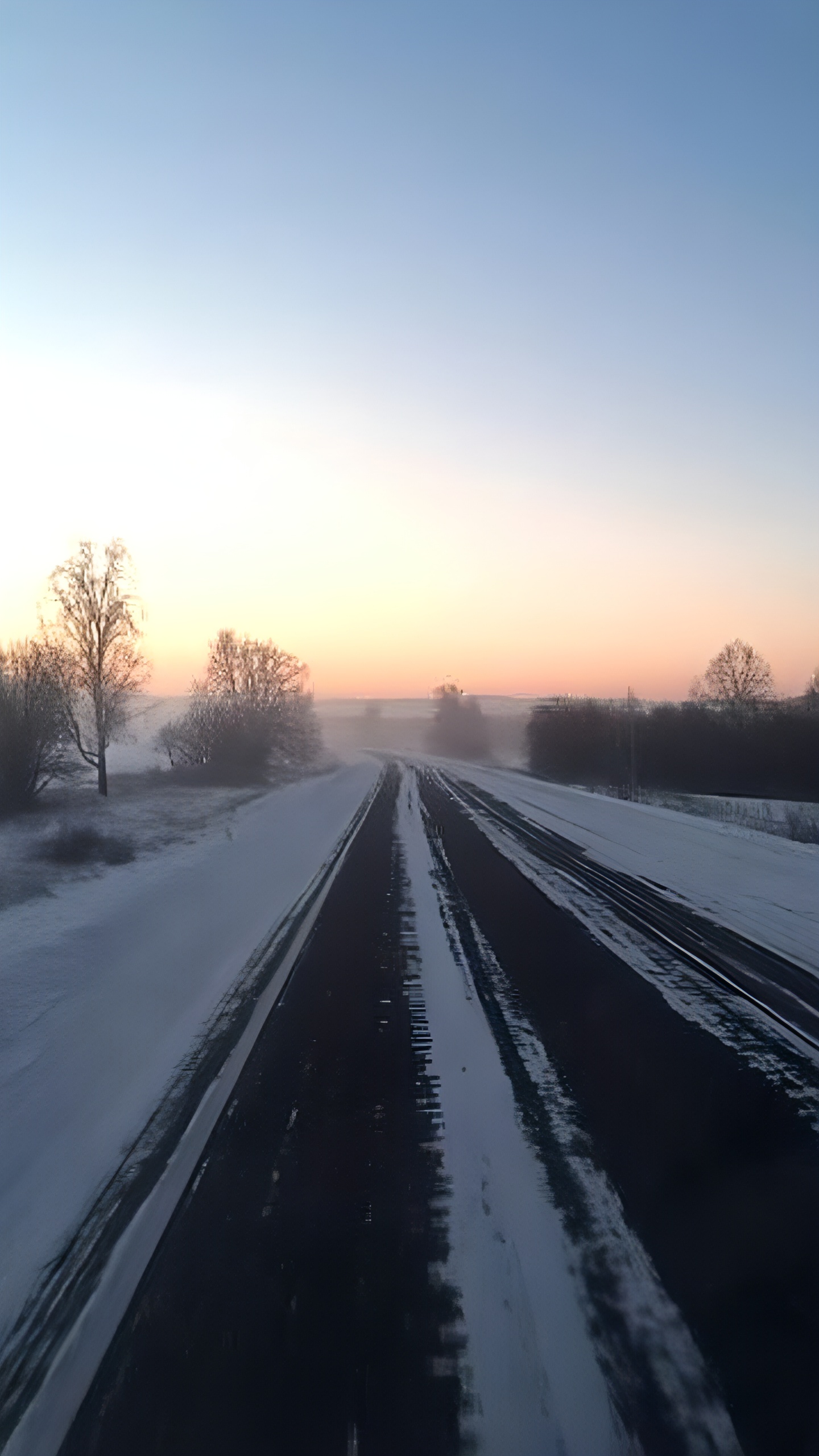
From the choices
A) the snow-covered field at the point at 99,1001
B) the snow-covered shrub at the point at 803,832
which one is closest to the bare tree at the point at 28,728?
the snow-covered field at the point at 99,1001

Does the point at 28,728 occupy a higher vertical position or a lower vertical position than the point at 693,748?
higher

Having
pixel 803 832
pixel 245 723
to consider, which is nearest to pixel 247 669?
pixel 245 723

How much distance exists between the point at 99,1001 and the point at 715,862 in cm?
1270

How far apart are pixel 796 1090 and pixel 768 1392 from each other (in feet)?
9.04

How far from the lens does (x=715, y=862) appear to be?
611 inches

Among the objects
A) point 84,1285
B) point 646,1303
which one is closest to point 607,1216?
point 646,1303

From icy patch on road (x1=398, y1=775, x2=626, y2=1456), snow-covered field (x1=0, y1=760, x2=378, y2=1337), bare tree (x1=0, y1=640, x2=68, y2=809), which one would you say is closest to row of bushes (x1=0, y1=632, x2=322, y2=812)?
bare tree (x1=0, y1=640, x2=68, y2=809)

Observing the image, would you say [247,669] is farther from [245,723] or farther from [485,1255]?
[485,1255]

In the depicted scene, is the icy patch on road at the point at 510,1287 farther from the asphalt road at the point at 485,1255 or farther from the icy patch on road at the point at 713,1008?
the icy patch on road at the point at 713,1008

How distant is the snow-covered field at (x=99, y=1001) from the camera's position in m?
4.34

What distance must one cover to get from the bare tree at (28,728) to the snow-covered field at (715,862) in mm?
14960

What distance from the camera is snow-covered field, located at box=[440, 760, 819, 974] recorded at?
10.2m

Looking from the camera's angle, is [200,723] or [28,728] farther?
[200,723]

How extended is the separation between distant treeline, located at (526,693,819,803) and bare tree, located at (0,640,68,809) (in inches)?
1306
